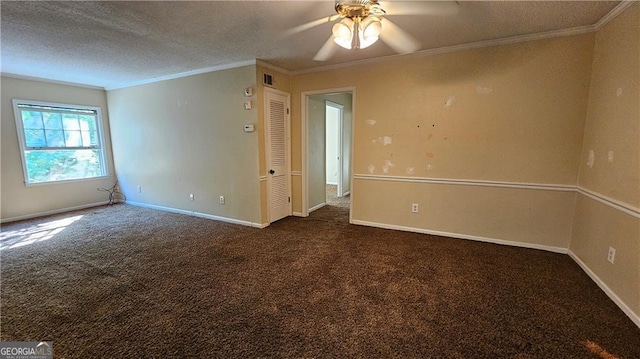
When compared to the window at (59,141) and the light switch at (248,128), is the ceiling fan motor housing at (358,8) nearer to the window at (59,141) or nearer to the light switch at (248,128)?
the light switch at (248,128)

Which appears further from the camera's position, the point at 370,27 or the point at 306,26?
the point at 306,26

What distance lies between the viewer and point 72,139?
4.93 meters

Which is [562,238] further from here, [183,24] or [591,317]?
[183,24]

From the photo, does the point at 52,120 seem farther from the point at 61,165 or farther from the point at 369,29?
the point at 369,29

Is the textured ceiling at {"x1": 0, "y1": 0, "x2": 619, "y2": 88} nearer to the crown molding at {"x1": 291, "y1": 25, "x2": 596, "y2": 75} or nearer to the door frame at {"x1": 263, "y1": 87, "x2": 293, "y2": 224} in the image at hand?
the crown molding at {"x1": 291, "y1": 25, "x2": 596, "y2": 75}

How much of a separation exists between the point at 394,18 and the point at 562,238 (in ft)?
9.71

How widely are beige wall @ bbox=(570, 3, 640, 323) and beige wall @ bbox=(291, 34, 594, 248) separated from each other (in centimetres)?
19

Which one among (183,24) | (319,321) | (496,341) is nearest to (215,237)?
(319,321)

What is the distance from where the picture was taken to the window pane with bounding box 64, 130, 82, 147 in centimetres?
485

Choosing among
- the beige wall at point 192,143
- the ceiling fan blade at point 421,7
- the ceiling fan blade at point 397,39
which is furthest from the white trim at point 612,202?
the beige wall at point 192,143

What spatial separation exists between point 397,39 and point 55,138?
598cm

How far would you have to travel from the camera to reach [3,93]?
4.09 m

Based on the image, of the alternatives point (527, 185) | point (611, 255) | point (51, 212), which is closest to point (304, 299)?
point (611, 255)

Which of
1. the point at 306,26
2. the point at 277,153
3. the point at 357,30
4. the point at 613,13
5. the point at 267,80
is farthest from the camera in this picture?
the point at 277,153
